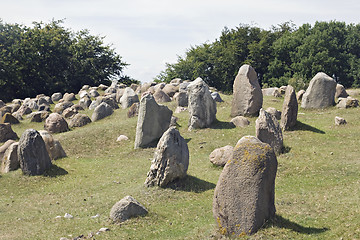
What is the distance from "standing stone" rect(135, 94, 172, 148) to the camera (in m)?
30.1

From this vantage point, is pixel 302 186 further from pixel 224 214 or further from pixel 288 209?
pixel 224 214

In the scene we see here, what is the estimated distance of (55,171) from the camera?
25.0 m

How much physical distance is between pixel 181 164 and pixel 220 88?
4961 centimetres

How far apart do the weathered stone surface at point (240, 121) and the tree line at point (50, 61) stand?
3964cm

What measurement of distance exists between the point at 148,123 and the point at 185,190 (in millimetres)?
11362

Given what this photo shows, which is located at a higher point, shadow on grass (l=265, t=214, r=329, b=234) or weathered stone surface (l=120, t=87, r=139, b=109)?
weathered stone surface (l=120, t=87, r=139, b=109)

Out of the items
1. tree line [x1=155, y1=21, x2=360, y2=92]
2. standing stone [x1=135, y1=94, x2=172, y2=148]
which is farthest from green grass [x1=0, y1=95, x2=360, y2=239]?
tree line [x1=155, y1=21, x2=360, y2=92]

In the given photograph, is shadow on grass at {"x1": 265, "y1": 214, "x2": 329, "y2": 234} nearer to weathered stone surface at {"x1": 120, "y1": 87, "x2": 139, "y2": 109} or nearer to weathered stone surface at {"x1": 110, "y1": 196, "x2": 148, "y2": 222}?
weathered stone surface at {"x1": 110, "y1": 196, "x2": 148, "y2": 222}

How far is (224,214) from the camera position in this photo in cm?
1313

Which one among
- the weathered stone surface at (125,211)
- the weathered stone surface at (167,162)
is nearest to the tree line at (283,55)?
the weathered stone surface at (167,162)

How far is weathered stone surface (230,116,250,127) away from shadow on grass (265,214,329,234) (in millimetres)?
18244

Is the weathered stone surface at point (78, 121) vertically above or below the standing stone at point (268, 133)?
below

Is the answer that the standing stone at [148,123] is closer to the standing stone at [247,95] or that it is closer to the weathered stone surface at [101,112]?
the standing stone at [247,95]

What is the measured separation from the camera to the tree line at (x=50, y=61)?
203ft
